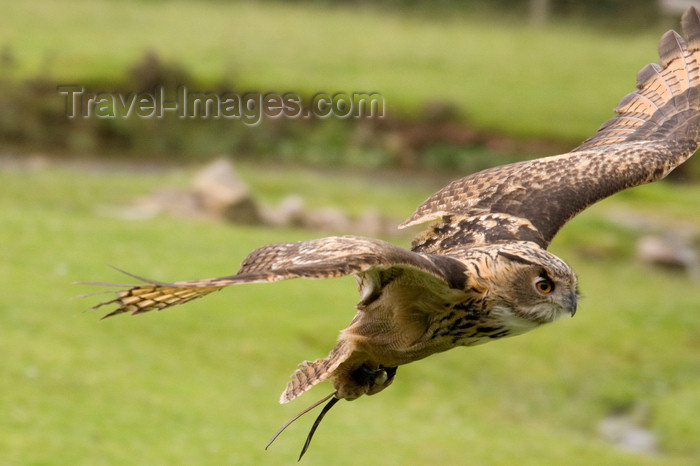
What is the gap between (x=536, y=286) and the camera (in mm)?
4547

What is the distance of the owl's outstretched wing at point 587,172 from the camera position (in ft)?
18.0

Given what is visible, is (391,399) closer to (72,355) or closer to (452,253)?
(72,355)

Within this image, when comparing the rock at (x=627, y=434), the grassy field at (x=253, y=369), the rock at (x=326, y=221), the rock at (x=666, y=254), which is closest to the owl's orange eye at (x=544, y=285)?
the grassy field at (x=253, y=369)

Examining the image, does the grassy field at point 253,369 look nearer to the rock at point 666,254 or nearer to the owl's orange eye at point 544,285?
the rock at point 666,254

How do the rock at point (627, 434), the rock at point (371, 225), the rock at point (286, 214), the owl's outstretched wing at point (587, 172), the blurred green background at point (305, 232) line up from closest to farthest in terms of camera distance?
the owl's outstretched wing at point (587, 172)
the blurred green background at point (305, 232)
the rock at point (627, 434)
the rock at point (371, 225)
the rock at point (286, 214)

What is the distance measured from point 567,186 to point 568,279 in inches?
52.4

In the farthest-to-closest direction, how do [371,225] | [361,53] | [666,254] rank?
[361,53], [666,254], [371,225]

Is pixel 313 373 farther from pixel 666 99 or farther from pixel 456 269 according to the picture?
pixel 666 99

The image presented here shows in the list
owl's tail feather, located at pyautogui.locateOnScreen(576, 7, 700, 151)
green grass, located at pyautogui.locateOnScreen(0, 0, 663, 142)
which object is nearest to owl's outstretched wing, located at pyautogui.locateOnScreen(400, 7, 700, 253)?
owl's tail feather, located at pyautogui.locateOnScreen(576, 7, 700, 151)

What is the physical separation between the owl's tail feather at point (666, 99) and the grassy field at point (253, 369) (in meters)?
6.73

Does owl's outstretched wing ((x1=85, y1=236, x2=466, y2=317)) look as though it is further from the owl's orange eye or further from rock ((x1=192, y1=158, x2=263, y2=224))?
rock ((x1=192, y1=158, x2=263, y2=224))

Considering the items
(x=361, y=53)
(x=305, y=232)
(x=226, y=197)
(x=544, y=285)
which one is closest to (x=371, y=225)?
(x=305, y=232)

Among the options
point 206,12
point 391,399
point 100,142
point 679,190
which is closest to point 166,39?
point 206,12

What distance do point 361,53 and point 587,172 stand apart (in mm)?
31789
